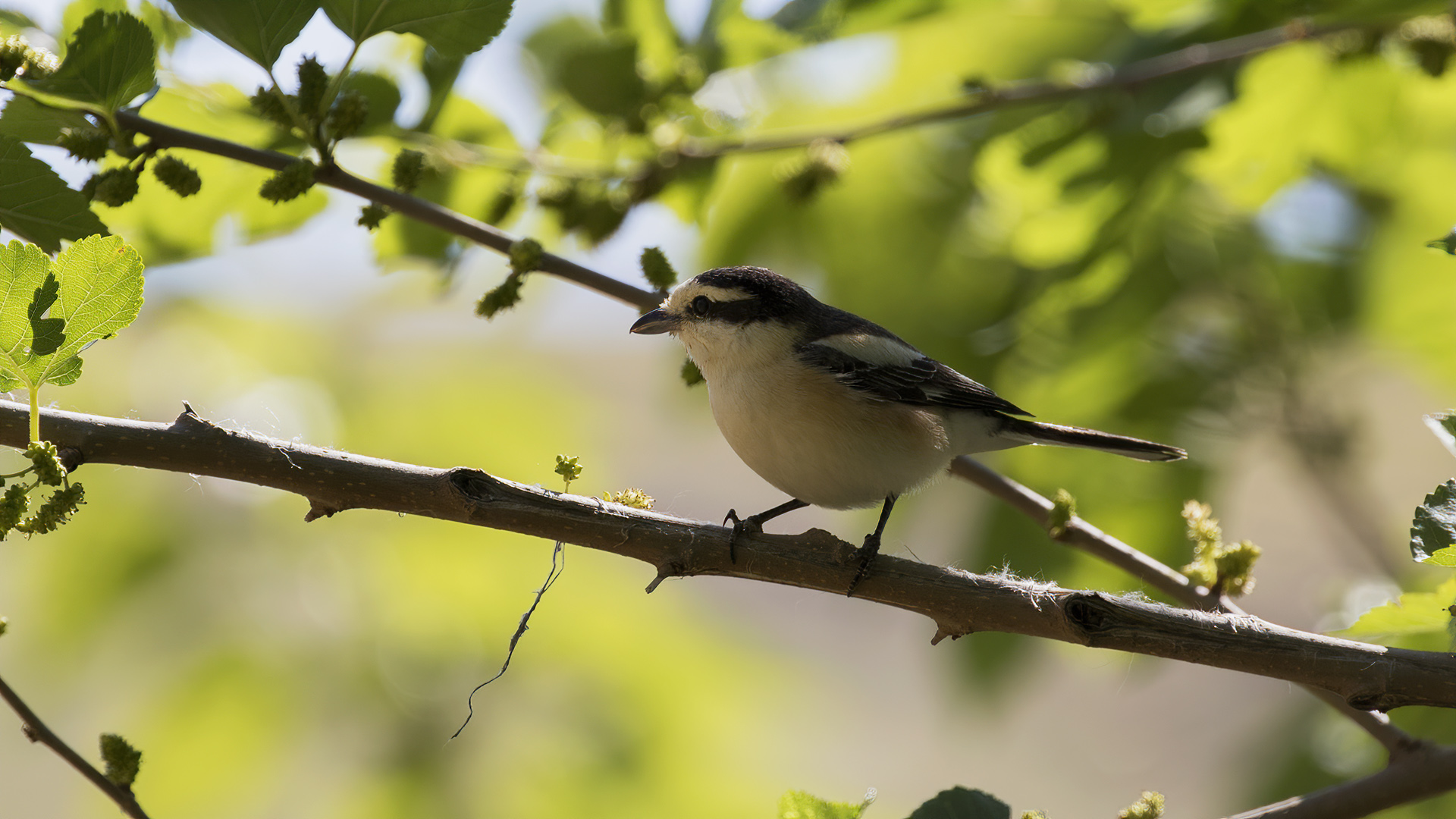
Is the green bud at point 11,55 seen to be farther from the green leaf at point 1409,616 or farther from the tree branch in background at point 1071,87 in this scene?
the green leaf at point 1409,616

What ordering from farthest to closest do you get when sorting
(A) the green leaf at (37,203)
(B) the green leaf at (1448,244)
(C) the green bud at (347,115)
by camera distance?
(C) the green bud at (347,115) < (A) the green leaf at (37,203) < (B) the green leaf at (1448,244)

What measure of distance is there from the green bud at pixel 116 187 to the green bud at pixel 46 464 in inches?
25.7

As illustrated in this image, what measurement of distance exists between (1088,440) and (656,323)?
133 centimetres

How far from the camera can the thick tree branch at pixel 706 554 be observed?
1633 mm

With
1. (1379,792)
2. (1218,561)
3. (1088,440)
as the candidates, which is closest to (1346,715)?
(1379,792)

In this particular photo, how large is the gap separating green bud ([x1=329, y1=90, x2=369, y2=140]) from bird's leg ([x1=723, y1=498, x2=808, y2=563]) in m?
1.15

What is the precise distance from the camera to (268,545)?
3.79 meters

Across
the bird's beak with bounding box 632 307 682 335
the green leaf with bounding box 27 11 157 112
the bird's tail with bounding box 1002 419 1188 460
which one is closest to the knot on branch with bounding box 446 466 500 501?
the green leaf with bounding box 27 11 157 112

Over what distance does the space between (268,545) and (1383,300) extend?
431 cm

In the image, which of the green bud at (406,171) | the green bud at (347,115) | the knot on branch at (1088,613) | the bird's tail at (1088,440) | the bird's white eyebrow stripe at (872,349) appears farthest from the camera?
the bird's white eyebrow stripe at (872,349)

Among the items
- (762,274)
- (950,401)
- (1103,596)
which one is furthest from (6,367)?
(950,401)

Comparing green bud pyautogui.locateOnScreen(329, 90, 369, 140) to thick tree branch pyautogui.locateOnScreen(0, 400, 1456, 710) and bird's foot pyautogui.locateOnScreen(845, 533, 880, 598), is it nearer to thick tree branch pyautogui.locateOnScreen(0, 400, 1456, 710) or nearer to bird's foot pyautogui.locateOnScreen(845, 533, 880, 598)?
thick tree branch pyautogui.locateOnScreen(0, 400, 1456, 710)

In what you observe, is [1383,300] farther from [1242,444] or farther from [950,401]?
[950,401]

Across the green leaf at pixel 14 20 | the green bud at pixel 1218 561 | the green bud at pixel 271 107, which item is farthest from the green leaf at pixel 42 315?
the green bud at pixel 1218 561
